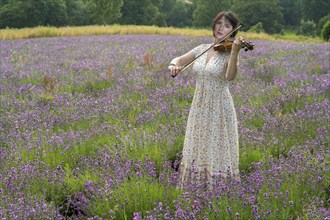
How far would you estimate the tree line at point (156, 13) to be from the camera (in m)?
54.1

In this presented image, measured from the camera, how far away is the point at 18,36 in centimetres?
2288

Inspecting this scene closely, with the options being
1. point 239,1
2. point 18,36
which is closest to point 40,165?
point 18,36

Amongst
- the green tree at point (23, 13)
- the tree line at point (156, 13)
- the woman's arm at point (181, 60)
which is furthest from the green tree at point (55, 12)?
the woman's arm at point (181, 60)

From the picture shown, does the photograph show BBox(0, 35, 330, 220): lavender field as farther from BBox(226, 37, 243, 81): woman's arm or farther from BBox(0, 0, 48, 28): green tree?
BBox(0, 0, 48, 28): green tree

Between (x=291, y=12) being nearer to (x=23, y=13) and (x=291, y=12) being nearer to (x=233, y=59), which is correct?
(x=23, y=13)

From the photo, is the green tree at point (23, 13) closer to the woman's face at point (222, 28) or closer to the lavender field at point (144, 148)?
the lavender field at point (144, 148)

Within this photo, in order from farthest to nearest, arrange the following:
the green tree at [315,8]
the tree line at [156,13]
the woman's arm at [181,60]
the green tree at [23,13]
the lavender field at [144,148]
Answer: the green tree at [315,8], the green tree at [23,13], the tree line at [156,13], the woman's arm at [181,60], the lavender field at [144,148]

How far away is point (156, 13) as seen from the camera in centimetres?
6969

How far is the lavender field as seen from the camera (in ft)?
9.31

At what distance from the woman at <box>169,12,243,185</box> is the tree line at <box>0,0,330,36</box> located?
131 ft

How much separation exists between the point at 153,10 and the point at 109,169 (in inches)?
2707

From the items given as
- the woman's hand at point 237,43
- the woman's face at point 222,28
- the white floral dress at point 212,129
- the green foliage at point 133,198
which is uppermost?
the woman's face at point 222,28

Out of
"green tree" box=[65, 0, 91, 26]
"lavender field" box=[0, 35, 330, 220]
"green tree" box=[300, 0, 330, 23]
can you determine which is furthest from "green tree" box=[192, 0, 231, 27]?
"lavender field" box=[0, 35, 330, 220]

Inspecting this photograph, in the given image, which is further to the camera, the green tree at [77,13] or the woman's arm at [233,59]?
the green tree at [77,13]
